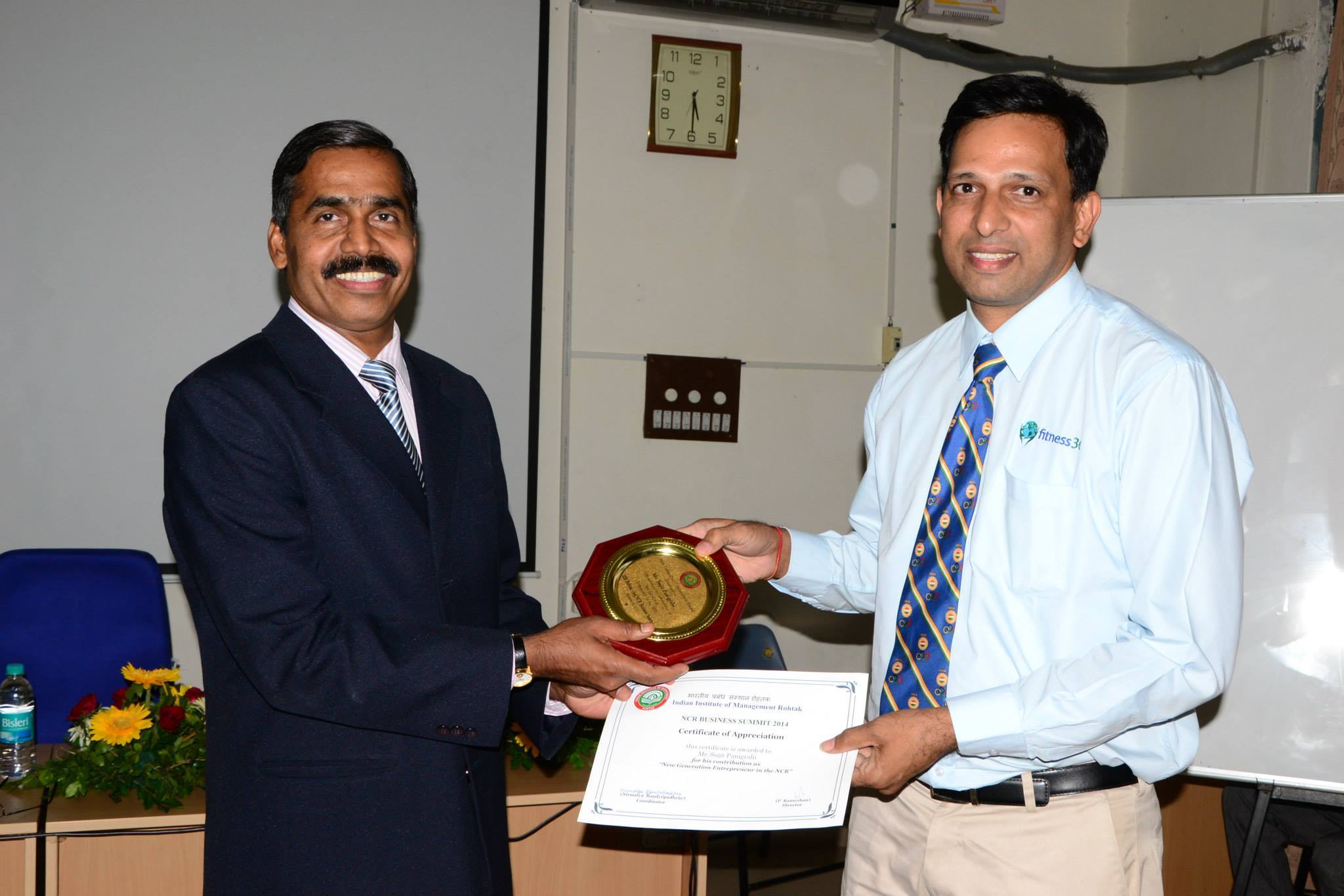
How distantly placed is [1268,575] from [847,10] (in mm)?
2571

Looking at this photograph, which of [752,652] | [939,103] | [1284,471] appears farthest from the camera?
[939,103]

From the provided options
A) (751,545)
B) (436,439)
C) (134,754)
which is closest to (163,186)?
(134,754)

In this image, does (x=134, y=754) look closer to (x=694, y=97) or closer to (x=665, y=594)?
(x=665, y=594)

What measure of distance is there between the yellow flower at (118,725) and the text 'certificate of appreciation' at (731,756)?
1.41 m

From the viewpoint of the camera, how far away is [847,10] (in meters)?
4.13

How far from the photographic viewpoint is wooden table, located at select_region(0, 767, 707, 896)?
2414 mm

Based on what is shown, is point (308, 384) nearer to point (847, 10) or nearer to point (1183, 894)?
point (847, 10)

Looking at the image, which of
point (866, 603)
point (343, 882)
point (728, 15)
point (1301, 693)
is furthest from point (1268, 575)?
point (728, 15)

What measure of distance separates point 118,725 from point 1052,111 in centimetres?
245

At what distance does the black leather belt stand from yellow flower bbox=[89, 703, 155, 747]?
1.96 metres

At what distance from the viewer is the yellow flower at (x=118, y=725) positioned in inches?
100

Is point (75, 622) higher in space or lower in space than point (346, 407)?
lower

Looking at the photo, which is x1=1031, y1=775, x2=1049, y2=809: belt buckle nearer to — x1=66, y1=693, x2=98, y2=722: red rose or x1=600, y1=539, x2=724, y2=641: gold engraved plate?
x1=600, y1=539, x2=724, y2=641: gold engraved plate

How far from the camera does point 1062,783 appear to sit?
1727 millimetres
